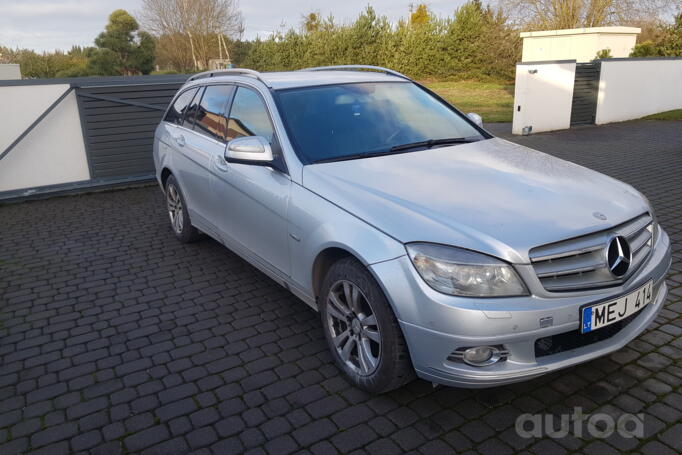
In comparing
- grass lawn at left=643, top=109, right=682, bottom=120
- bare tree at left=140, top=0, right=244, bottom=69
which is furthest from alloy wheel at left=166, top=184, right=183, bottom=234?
bare tree at left=140, top=0, right=244, bottom=69

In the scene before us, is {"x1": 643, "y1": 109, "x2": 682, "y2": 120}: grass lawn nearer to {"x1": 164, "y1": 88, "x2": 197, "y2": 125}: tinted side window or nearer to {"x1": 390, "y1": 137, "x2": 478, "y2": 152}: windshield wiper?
{"x1": 390, "y1": 137, "x2": 478, "y2": 152}: windshield wiper

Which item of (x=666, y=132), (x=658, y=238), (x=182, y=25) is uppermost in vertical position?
(x=182, y=25)

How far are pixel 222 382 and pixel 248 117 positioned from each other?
6.85 feet

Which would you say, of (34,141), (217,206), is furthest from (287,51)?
(217,206)

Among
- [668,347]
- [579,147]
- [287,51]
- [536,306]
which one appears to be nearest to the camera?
[536,306]

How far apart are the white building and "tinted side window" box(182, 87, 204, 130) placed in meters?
18.4

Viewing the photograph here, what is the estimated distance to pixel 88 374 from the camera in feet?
12.4

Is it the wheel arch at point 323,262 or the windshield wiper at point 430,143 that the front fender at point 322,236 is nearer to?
the wheel arch at point 323,262

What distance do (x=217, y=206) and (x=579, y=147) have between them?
974 cm

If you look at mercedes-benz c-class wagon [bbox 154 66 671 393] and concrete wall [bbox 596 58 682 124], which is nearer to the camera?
mercedes-benz c-class wagon [bbox 154 66 671 393]

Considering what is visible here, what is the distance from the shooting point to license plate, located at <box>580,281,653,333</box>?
2.89m

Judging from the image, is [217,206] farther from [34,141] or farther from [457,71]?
[457,71]

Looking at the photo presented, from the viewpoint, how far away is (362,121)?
4305mm

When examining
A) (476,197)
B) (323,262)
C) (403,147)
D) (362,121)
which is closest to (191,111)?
(362,121)
